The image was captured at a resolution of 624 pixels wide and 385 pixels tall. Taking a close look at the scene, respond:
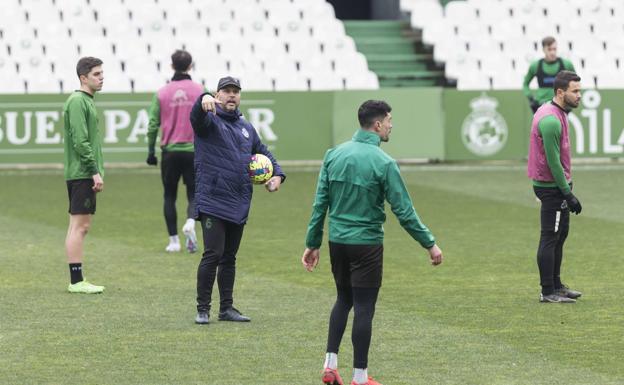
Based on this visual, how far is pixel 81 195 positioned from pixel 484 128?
1454 centimetres

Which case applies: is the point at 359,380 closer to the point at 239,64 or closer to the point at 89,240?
the point at 89,240

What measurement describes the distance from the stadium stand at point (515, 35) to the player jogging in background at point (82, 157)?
53.7 feet

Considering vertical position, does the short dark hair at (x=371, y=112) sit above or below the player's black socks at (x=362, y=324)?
above

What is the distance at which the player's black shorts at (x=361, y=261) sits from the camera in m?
8.03

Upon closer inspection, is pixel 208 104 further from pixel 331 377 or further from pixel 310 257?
pixel 331 377

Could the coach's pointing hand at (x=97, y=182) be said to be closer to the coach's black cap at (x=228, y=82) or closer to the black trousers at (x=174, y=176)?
the coach's black cap at (x=228, y=82)

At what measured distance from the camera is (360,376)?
7961mm

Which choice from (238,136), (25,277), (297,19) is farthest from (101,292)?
(297,19)

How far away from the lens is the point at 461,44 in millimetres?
28641

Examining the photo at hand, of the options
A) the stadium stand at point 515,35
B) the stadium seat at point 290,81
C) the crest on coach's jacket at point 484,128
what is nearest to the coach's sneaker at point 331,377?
the crest on coach's jacket at point 484,128

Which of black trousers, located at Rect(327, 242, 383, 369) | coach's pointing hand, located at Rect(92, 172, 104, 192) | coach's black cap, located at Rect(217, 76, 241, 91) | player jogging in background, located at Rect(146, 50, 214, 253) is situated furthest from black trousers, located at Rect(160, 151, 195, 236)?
black trousers, located at Rect(327, 242, 383, 369)

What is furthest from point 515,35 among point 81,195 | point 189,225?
point 81,195

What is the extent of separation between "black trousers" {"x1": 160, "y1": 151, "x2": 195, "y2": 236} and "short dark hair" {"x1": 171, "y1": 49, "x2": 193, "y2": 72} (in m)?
0.91

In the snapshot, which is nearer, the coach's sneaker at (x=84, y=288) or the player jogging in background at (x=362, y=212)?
the player jogging in background at (x=362, y=212)
